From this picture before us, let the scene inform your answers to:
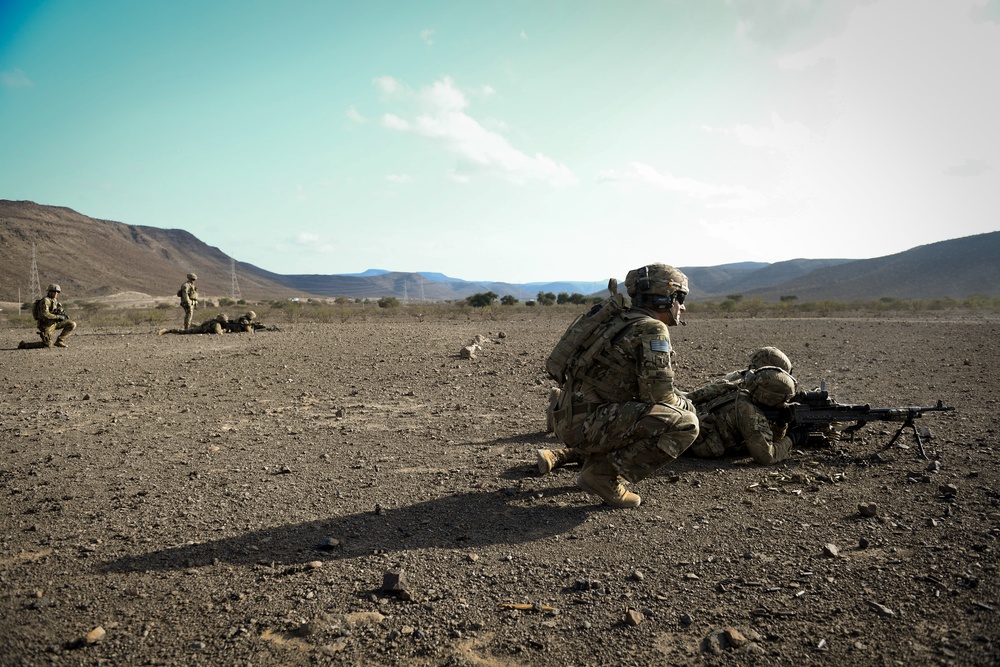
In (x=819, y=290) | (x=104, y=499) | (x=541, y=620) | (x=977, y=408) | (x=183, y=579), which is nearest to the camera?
(x=541, y=620)

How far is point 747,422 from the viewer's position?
19.0 feet

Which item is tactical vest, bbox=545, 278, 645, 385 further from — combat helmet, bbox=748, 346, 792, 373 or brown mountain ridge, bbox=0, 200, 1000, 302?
brown mountain ridge, bbox=0, 200, 1000, 302

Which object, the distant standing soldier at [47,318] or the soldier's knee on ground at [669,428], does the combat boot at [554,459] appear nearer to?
the soldier's knee on ground at [669,428]

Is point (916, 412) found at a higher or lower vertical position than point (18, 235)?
lower

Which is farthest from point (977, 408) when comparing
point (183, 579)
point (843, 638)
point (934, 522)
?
point (183, 579)

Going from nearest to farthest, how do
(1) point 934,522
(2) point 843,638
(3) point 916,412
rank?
(2) point 843,638 → (1) point 934,522 → (3) point 916,412

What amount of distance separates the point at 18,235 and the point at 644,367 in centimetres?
11087

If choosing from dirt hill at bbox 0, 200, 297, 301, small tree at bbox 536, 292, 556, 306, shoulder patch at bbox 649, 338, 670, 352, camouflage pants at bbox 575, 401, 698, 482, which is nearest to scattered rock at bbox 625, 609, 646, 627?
camouflage pants at bbox 575, 401, 698, 482

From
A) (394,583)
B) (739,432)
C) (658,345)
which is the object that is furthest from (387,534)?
(739,432)

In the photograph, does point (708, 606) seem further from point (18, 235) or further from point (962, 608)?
point (18, 235)

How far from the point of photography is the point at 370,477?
562 cm

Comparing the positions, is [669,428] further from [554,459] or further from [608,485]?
[554,459]

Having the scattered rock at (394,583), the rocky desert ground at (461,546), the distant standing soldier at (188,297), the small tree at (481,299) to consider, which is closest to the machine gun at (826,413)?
the rocky desert ground at (461,546)

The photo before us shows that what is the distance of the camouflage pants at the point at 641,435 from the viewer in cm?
455
